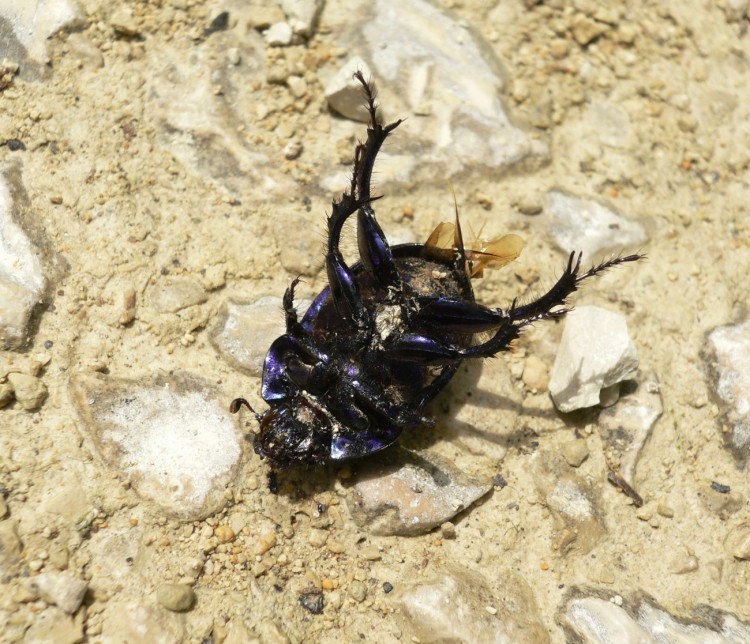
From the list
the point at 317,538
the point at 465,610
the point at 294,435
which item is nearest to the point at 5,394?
the point at 294,435

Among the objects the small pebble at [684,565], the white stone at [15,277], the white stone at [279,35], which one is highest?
the white stone at [279,35]

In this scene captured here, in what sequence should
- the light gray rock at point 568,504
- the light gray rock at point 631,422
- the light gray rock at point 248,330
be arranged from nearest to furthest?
1. the light gray rock at point 568,504
2. the light gray rock at point 248,330
3. the light gray rock at point 631,422

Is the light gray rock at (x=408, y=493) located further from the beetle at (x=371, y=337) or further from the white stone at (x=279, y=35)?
the white stone at (x=279, y=35)

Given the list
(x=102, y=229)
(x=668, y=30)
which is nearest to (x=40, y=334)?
(x=102, y=229)

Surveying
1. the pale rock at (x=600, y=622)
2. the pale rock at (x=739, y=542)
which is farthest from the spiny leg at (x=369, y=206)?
the pale rock at (x=739, y=542)

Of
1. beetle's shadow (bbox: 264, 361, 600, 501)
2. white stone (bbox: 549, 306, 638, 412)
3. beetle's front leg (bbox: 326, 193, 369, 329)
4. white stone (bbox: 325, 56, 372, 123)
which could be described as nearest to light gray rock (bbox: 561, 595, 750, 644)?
beetle's shadow (bbox: 264, 361, 600, 501)

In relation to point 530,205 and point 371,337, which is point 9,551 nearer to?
point 371,337
